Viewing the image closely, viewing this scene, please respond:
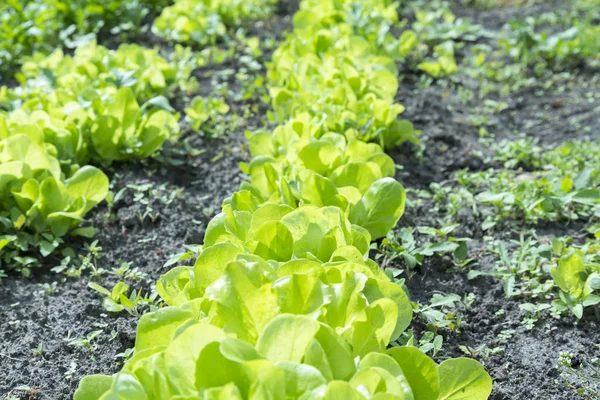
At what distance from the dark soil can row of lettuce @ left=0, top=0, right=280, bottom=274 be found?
0.46 ft

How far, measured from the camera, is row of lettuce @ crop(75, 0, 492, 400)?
5.56 ft

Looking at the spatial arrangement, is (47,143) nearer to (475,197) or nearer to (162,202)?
(162,202)

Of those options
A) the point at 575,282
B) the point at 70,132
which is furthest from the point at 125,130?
the point at 575,282

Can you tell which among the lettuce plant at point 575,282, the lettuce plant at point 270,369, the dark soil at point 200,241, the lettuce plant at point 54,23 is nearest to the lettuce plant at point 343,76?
the dark soil at point 200,241

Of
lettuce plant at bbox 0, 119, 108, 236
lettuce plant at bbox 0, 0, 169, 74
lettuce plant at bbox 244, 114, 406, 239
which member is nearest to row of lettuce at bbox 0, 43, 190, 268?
lettuce plant at bbox 0, 119, 108, 236

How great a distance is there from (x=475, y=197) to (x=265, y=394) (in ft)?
7.14

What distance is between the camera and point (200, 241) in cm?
325

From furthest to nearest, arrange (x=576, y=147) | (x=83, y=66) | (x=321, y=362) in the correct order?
(x=83, y=66) → (x=576, y=147) → (x=321, y=362)

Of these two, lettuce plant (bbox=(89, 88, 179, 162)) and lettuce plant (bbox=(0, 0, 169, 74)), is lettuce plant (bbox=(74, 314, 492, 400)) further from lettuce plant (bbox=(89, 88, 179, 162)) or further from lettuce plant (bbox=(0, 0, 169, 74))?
lettuce plant (bbox=(0, 0, 169, 74))

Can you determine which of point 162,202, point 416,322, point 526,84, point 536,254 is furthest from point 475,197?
point 526,84

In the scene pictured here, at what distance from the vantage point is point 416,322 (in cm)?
265

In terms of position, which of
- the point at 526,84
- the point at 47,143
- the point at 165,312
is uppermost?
the point at 165,312

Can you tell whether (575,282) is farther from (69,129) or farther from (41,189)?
(69,129)

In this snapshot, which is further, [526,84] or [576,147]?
[526,84]
